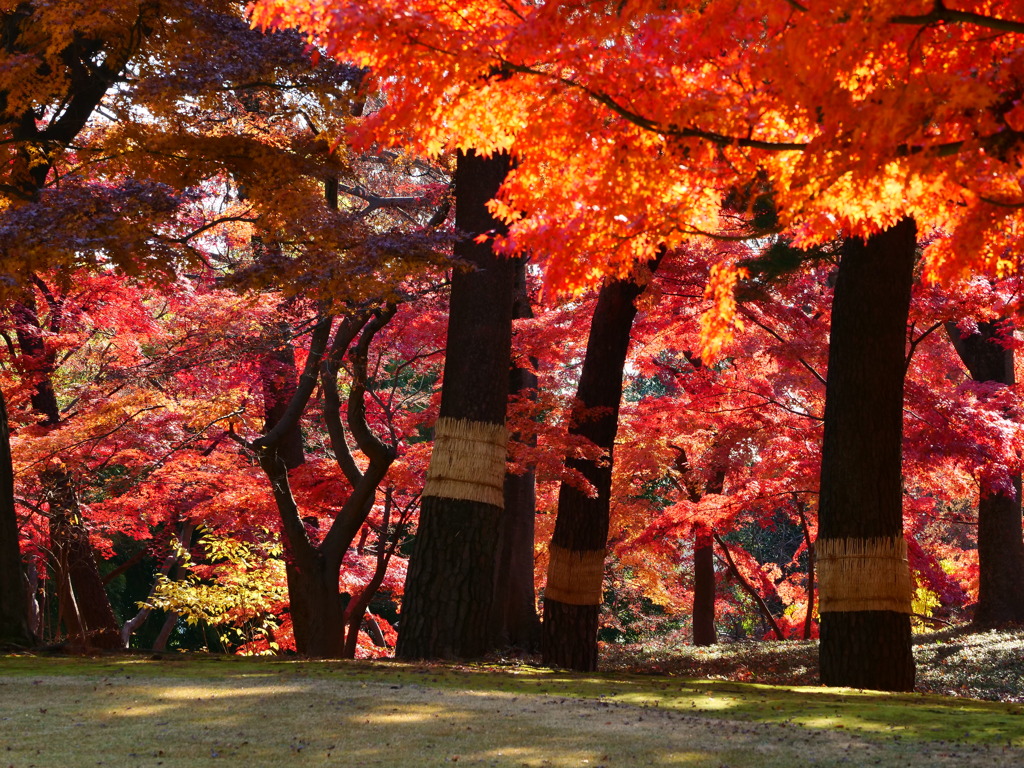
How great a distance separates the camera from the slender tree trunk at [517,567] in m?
10.8

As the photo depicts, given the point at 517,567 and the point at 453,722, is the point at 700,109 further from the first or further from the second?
the point at 517,567

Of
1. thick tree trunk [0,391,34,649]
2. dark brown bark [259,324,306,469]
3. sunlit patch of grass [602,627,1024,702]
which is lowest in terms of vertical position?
sunlit patch of grass [602,627,1024,702]

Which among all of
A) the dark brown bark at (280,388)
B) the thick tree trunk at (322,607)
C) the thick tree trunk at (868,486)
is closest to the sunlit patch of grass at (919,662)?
the thick tree trunk at (868,486)

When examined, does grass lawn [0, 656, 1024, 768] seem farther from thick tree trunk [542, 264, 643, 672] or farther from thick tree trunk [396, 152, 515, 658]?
thick tree trunk [542, 264, 643, 672]

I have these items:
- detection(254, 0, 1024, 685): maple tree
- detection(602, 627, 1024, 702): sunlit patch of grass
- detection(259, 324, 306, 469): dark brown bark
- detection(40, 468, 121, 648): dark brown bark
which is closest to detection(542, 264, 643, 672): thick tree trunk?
detection(602, 627, 1024, 702): sunlit patch of grass

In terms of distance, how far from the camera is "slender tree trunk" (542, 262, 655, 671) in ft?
28.5

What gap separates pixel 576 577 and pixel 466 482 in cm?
183

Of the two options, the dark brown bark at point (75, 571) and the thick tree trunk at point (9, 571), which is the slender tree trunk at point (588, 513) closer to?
the thick tree trunk at point (9, 571)

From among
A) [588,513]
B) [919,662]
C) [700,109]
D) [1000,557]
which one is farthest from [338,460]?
[1000,557]

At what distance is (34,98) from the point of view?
27.2 ft

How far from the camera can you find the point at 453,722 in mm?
4359

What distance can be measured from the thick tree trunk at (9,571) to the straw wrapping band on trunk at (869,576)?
6.01m

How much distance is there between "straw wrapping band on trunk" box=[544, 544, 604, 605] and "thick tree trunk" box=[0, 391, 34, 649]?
4203 mm

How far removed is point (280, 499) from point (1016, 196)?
7.26 meters
